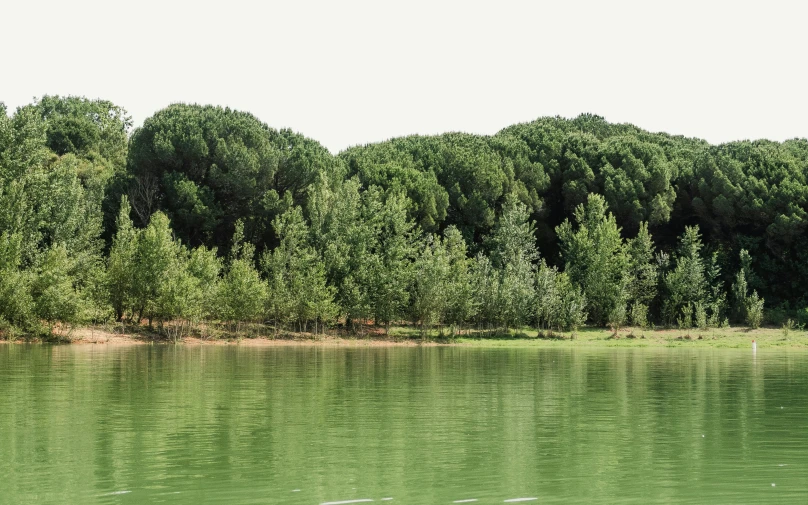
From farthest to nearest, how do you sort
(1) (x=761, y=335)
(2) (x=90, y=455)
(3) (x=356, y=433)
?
(1) (x=761, y=335), (3) (x=356, y=433), (2) (x=90, y=455)

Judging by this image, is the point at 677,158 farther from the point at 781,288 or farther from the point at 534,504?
the point at 534,504

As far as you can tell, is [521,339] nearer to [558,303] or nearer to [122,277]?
[558,303]

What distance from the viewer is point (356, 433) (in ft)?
78.6

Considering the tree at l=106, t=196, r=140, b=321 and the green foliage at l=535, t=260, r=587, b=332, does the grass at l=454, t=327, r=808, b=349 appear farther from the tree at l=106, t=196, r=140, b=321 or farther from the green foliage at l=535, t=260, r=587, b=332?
the tree at l=106, t=196, r=140, b=321

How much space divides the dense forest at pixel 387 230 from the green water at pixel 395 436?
31.2 m

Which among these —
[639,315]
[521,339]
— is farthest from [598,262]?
[521,339]

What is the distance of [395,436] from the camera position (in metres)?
23.5

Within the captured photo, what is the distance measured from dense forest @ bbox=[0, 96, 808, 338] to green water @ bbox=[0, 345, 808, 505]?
102 ft

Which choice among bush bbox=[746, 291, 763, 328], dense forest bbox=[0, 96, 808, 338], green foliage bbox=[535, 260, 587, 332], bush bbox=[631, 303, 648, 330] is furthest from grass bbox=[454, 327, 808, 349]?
dense forest bbox=[0, 96, 808, 338]

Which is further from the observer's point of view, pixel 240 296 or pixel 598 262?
pixel 598 262

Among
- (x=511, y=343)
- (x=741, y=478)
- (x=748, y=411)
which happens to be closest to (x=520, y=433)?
(x=741, y=478)

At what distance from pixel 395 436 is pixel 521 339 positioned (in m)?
61.0

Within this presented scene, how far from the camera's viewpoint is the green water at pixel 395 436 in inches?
684

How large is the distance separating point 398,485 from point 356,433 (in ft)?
20.9
